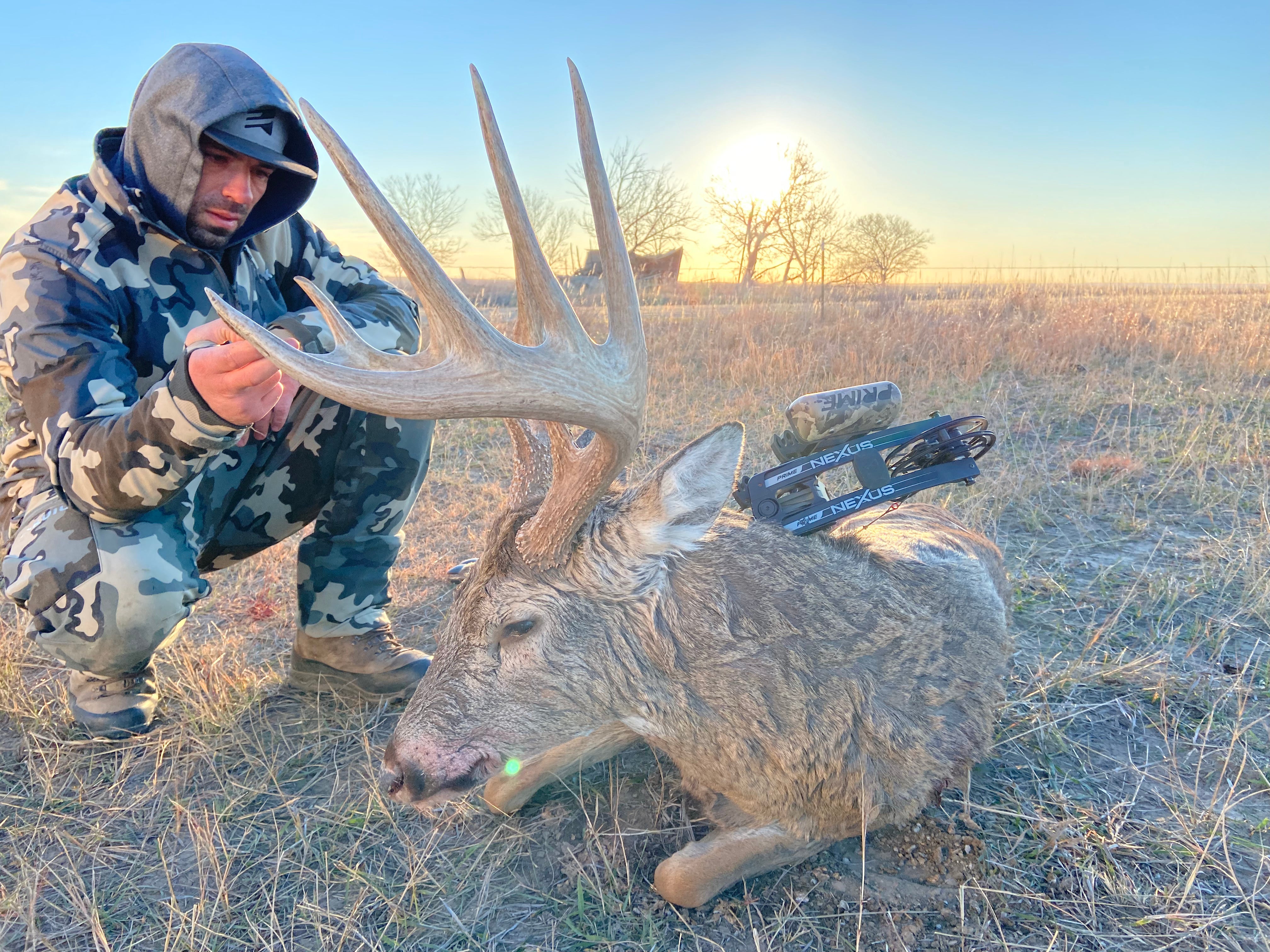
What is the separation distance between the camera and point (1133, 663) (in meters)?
3.04

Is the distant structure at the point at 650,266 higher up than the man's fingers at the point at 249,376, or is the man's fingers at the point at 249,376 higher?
the distant structure at the point at 650,266

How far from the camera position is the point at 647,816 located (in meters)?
2.49

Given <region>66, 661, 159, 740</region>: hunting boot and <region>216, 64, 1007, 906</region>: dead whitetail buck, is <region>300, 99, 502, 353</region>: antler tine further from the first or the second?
<region>66, 661, 159, 740</region>: hunting boot

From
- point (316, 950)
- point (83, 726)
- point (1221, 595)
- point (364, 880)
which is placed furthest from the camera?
point (1221, 595)

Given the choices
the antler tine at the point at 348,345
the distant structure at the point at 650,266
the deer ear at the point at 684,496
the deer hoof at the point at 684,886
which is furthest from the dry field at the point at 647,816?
the distant structure at the point at 650,266

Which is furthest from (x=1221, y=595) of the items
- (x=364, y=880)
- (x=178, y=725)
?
(x=178, y=725)

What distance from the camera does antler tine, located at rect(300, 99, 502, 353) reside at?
5.00ft

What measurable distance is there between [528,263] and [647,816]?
67.8 inches

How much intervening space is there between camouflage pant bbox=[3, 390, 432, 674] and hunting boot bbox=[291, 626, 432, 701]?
0.19 feet

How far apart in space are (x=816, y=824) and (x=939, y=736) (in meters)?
0.42

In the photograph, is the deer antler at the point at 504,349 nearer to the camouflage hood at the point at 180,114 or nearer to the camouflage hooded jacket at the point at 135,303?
the camouflage hooded jacket at the point at 135,303

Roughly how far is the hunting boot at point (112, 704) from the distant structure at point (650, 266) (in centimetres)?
845

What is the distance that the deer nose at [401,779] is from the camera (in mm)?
2193

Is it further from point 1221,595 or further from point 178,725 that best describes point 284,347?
point 1221,595
